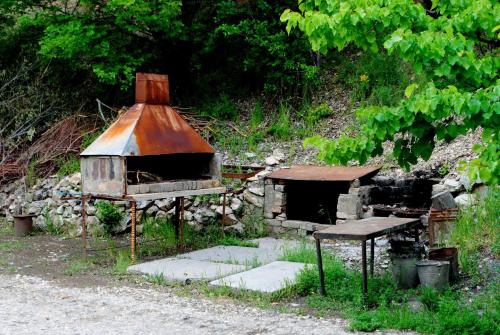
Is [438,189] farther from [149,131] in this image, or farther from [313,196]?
[149,131]

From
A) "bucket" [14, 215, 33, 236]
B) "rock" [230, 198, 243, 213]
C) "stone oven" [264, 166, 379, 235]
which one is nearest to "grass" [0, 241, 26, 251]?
"bucket" [14, 215, 33, 236]

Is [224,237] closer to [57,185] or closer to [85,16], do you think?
[57,185]

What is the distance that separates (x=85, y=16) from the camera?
555 inches

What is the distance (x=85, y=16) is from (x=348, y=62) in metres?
6.15

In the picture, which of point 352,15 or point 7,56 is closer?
point 352,15

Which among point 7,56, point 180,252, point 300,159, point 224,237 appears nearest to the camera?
point 180,252

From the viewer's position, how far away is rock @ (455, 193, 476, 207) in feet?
31.2

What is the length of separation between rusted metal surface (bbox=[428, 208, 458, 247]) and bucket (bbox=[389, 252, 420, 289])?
6.19 ft

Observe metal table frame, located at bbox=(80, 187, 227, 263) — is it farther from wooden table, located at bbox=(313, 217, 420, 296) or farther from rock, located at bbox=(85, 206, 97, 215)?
wooden table, located at bbox=(313, 217, 420, 296)

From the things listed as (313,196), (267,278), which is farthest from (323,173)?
(267,278)

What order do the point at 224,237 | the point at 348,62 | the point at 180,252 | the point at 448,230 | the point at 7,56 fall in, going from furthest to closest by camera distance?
the point at 7,56 → the point at 348,62 → the point at 224,237 → the point at 180,252 → the point at 448,230

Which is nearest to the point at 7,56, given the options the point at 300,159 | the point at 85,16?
the point at 85,16

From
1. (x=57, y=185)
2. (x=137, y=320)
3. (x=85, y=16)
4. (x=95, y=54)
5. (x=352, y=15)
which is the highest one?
(x=85, y=16)

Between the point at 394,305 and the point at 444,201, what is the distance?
3218mm
